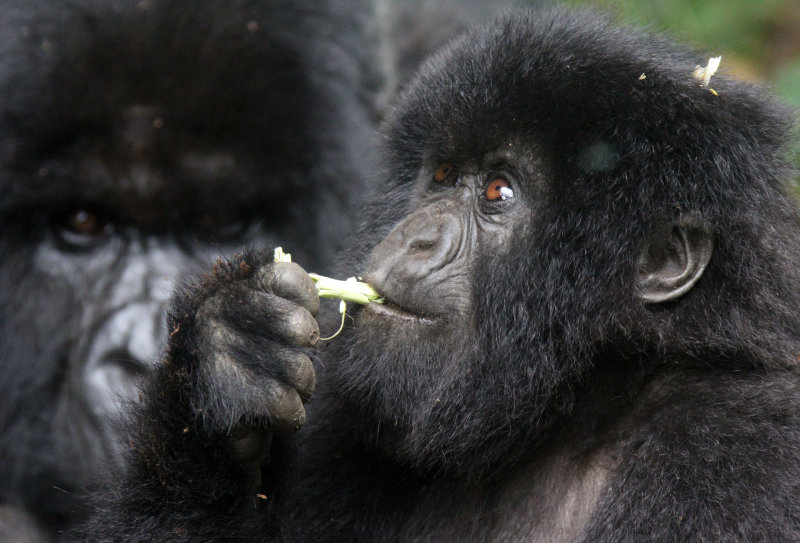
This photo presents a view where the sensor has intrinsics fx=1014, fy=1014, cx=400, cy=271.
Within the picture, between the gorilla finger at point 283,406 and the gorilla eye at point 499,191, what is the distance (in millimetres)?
693

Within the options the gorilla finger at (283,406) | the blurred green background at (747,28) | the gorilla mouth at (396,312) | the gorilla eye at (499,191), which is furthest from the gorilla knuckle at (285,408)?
the blurred green background at (747,28)

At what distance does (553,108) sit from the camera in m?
2.50

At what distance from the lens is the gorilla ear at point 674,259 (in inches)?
94.8

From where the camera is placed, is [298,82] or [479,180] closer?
[479,180]

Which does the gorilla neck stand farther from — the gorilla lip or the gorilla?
the gorilla

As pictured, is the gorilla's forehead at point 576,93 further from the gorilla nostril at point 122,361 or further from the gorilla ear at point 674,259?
the gorilla nostril at point 122,361

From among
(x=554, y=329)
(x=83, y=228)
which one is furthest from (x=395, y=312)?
(x=83, y=228)

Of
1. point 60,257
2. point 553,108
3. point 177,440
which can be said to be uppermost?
point 553,108

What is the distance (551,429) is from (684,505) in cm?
40

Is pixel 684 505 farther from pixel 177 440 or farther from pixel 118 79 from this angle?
pixel 118 79

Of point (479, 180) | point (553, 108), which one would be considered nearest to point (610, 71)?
point (553, 108)

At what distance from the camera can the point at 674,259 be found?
2.45m

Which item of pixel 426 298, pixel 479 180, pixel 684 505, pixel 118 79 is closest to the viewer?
pixel 684 505

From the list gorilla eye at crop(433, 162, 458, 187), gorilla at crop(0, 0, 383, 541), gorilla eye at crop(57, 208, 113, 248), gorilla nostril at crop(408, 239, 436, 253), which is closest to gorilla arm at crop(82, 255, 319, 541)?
gorilla nostril at crop(408, 239, 436, 253)
